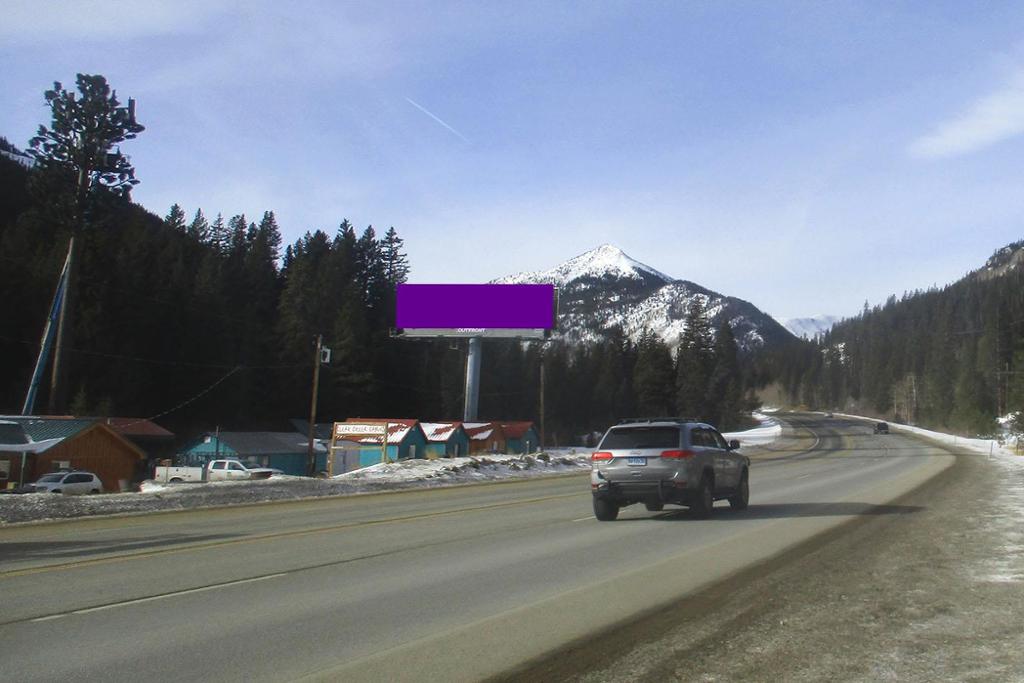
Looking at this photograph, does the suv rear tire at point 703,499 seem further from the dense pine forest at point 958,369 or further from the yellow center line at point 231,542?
the dense pine forest at point 958,369

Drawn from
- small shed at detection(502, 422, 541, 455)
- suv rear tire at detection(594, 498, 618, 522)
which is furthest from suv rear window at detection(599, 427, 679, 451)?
small shed at detection(502, 422, 541, 455)

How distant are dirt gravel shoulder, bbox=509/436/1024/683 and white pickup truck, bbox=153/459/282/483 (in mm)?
36442

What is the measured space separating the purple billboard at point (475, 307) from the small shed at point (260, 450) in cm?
1454

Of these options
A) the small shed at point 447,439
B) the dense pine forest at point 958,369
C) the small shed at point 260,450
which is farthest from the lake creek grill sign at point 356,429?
the dense pine forest at point 958,369

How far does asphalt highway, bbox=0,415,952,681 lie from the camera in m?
6.69

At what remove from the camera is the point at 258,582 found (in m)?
9.88

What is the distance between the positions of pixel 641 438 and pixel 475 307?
4045 centimetres

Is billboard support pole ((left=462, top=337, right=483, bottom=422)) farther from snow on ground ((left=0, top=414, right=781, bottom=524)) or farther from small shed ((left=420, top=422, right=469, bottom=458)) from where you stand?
snow on ground ((left=0, top=414, right=781, bottom=524))

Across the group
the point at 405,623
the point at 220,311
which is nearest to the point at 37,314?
the point at 220,311

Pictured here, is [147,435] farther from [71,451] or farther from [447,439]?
[447,439]

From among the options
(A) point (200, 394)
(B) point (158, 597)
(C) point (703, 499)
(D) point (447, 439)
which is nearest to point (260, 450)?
(A) point (200, 394)

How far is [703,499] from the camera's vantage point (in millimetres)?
16656

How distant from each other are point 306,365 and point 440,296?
1241 inches

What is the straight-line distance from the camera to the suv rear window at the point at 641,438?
16.4 m
